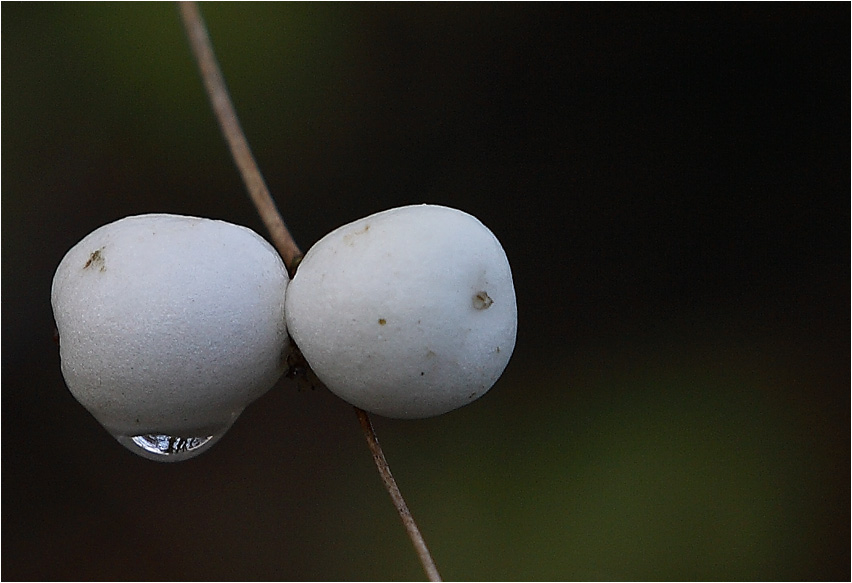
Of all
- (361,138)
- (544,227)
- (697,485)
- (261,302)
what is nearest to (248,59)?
(361,138)

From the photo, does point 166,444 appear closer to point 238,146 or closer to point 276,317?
point 276,317

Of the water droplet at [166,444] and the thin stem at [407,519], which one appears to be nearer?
the thin stem at [407,519]

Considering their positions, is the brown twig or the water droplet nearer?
the brown twig

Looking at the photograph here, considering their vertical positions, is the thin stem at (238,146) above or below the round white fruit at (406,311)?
above

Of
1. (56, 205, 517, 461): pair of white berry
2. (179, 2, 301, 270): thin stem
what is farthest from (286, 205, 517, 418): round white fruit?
(179, 2, 301, 270): thin stem

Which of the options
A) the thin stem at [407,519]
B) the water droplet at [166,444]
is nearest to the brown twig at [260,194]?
the thin stem at [407,519]

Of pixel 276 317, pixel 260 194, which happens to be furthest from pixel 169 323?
pixel 260 194

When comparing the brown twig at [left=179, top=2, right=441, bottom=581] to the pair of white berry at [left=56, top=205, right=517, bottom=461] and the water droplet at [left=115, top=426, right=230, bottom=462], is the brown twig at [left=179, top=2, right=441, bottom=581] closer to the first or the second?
the pair of white berry at [left=56, top=205, right=517, bottom=461]

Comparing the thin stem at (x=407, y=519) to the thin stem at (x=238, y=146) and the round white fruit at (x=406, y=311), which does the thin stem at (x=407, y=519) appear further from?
the thin stem at (x=238, y=146)
